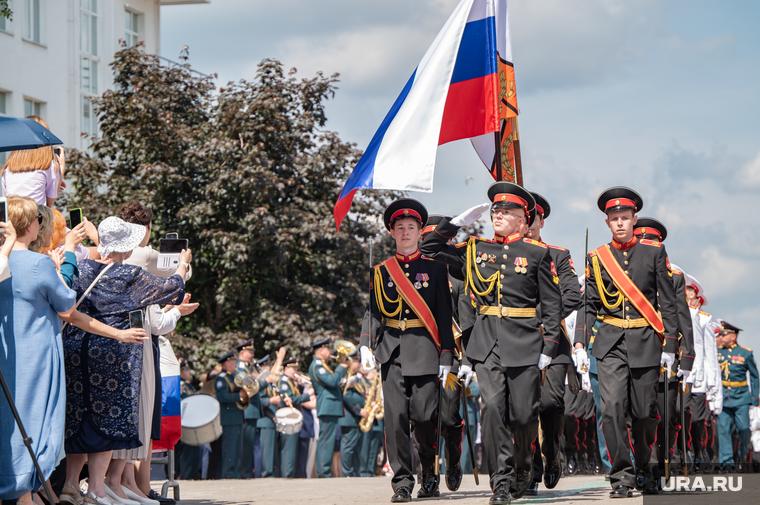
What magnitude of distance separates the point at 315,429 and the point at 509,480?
8.28m

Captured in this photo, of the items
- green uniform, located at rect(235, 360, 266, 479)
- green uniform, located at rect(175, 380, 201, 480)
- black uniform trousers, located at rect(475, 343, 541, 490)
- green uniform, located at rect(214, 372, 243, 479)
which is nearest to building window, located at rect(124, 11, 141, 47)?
green uniform, located at rect(235, 360, 266, 479)

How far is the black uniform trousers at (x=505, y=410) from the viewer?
7.41 meters

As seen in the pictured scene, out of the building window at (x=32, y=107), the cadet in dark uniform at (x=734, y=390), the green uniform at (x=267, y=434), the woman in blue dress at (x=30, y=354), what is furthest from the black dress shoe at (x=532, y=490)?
the building window at (x=32, y=107)

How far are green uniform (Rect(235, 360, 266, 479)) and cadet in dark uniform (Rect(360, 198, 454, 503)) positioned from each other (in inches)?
242

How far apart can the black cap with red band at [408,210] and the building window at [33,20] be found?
1975 centimetres

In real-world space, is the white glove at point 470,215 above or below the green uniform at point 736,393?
above

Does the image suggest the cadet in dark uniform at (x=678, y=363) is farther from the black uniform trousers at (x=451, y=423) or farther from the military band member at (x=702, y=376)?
the military band member at (x=702, y=376)

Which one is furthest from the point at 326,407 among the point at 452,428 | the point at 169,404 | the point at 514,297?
the point at 514,297

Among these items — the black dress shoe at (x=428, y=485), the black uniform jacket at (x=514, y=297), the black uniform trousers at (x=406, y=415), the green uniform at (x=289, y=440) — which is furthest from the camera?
the green uniform at (x=289, y=440)

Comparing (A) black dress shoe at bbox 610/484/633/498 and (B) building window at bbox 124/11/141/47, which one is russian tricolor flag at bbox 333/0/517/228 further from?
(B) building window at bbox 124/11/141/47

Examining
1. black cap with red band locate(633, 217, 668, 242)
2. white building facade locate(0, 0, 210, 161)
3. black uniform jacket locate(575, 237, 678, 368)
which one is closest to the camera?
black uniform jacket locate(575, 237, 678, 368)

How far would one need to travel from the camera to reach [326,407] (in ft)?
50.0

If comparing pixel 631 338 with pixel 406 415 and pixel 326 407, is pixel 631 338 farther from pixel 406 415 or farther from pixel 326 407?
pixel 326 407

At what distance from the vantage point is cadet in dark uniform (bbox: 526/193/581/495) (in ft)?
28.6
